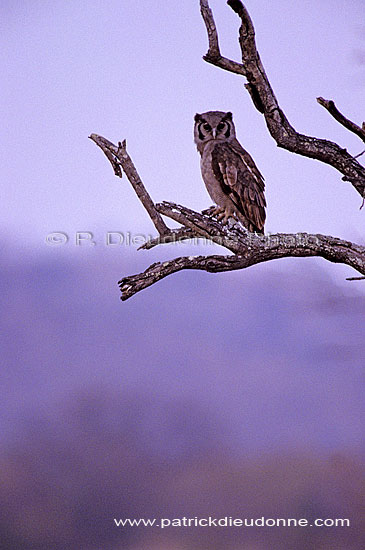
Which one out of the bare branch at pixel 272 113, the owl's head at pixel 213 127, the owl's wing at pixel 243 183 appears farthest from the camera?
the owl's head at pixel 213 127

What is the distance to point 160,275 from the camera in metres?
3.00

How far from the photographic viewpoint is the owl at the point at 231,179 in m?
3.62

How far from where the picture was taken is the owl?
3.62 m

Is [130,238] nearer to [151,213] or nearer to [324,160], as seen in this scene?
[151,213]

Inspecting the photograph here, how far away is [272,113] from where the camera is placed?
9.89 feet

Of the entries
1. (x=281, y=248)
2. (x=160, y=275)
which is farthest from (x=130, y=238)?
(x=281, y=248)

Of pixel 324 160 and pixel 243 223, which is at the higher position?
pixel 324 160

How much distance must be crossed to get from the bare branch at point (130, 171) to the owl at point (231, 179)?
616mm

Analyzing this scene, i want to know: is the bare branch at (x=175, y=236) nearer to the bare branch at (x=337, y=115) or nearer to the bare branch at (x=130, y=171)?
the bare branch at (x=130, y=171)

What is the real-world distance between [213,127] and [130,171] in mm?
976

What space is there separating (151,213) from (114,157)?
13.5 inches

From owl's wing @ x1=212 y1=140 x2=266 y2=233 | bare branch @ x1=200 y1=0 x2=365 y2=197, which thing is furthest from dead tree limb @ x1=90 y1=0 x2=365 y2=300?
owl's wing @ x1=212 y1=140 x2=266 y2=233

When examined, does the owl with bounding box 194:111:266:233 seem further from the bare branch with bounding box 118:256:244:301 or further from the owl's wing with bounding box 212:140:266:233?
the bare branch with bounding box 118:256:244:301

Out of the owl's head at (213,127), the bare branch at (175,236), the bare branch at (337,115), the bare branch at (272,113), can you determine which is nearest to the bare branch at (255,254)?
the bare branch at (175,236)
